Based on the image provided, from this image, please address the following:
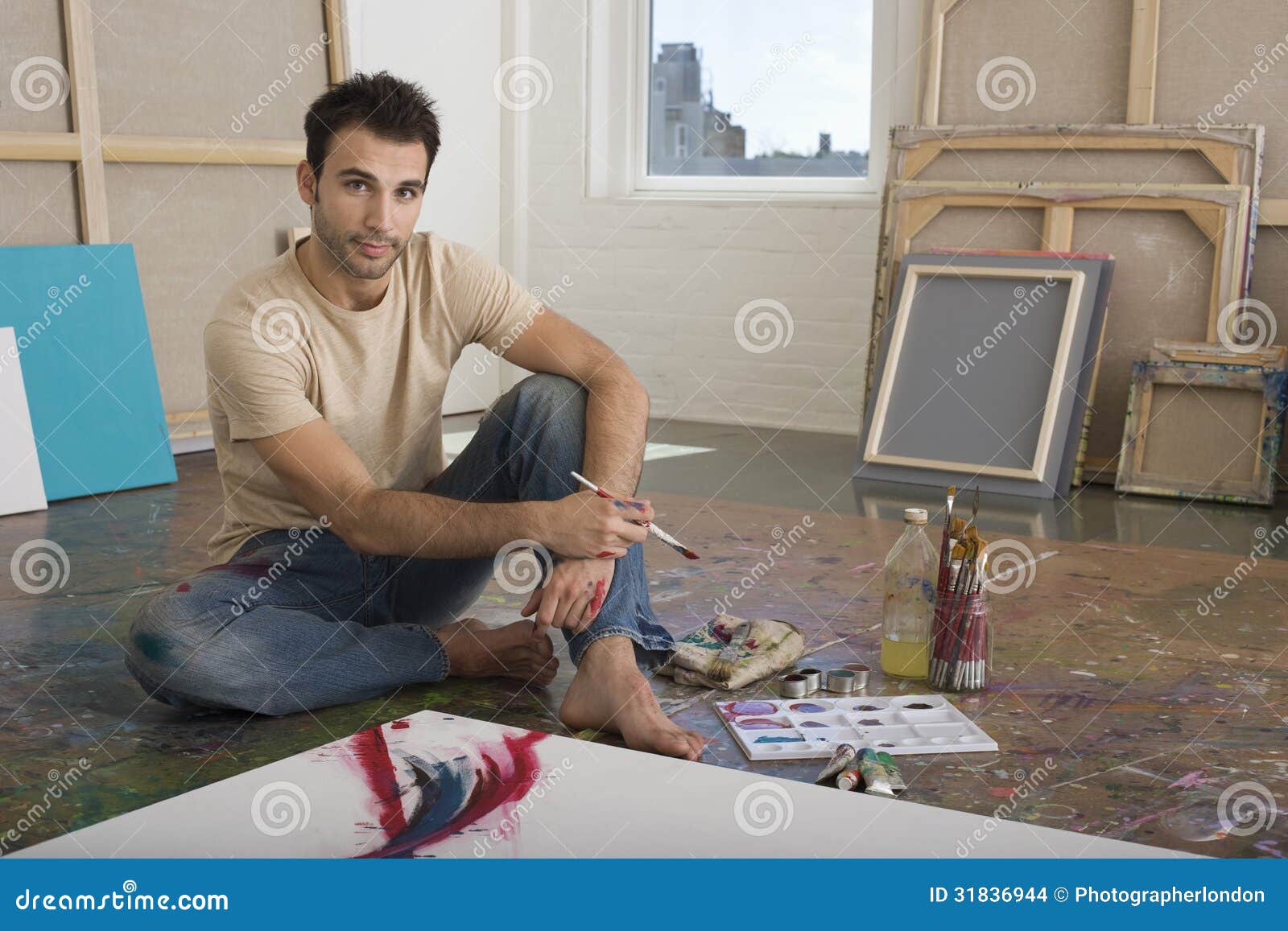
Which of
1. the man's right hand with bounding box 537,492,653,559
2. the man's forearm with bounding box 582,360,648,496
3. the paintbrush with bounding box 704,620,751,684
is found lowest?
the paintbrush with bounding box 704,620,751,684

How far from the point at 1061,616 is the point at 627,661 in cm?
116

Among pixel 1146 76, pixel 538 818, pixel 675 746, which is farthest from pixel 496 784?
pixel 1146 76

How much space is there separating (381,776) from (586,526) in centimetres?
48

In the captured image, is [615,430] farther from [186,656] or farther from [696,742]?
[186,656]

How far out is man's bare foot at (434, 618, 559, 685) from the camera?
7.79 ft

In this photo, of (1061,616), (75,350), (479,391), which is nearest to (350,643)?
(1061,616)

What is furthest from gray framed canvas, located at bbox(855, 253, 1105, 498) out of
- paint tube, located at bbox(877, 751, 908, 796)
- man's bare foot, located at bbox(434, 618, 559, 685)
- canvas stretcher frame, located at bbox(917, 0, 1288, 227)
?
paint tube, located at bbox(877, 751, 908, 796)

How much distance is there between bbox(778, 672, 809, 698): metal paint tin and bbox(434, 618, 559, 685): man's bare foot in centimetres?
41

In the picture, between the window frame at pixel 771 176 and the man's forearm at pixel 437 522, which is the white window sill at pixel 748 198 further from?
the man's forearm at pixel 437 522

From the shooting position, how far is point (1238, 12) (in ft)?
14.7

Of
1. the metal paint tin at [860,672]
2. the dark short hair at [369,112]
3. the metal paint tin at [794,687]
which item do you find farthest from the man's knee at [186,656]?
the metal paint tin at [860,672]

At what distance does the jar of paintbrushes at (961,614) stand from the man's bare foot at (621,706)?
508mm

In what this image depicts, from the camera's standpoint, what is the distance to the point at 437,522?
2051 millimetres

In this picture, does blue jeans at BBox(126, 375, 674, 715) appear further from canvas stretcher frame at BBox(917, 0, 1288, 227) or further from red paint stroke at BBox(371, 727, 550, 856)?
canvas stretcher frame at BBox(917, 0, 1288, 227)
